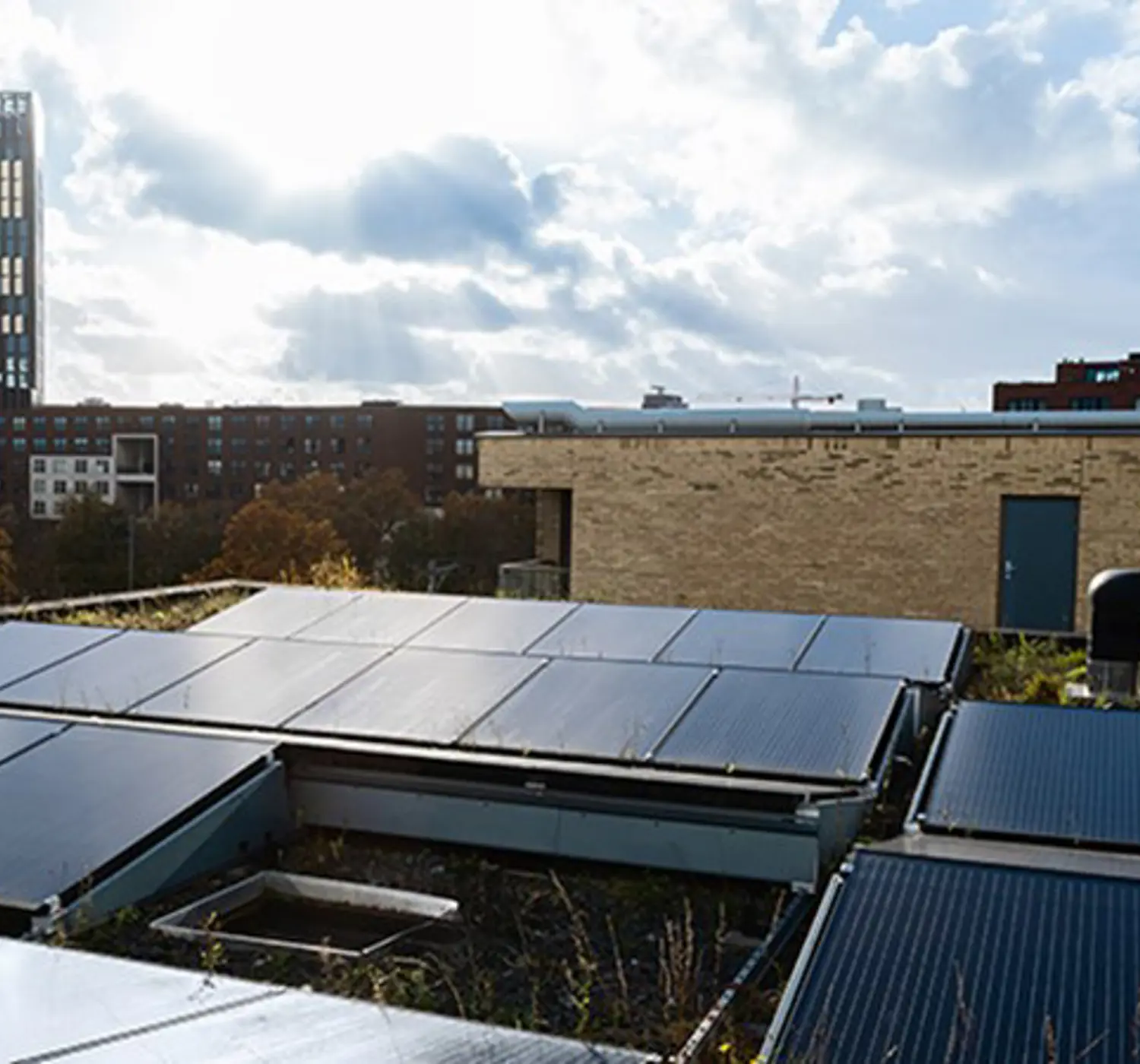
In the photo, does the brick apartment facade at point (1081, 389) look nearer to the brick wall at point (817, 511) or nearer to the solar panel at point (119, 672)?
the brick wall at point (817, 511)

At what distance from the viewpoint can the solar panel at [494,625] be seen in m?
9.21

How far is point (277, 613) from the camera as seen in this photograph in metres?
10.6

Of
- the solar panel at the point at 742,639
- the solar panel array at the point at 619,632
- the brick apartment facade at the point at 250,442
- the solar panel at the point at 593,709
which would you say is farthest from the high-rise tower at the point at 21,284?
the solar panel at the point at 593,709

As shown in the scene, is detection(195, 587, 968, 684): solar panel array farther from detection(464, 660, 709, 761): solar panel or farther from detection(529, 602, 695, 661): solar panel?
detection(464, 660, 709, 761): solar panel

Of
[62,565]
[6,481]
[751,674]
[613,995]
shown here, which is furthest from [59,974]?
[6,481]

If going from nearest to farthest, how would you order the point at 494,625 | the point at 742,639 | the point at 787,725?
1. the point at 787,725
2. the point at 742,639
3. the point at 494,625

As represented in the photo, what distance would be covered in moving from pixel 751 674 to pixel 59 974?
5117 millimetres

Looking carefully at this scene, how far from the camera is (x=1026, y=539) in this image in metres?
28.7

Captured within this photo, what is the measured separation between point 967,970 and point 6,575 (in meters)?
71.5

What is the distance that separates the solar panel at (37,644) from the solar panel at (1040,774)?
20.9 ft

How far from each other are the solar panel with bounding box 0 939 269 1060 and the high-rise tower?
126633 mm

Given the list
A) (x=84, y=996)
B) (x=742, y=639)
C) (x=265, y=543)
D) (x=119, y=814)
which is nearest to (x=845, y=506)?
(x=742, y=639)

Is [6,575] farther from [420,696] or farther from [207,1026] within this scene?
[207,1026]

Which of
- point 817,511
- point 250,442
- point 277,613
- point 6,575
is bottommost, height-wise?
point 6,575
